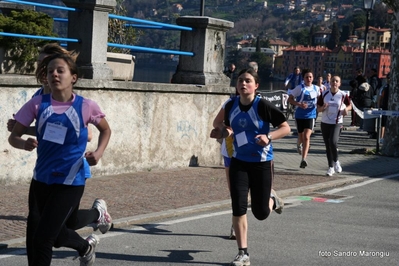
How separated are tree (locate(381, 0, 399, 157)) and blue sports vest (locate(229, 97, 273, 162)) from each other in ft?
38.0

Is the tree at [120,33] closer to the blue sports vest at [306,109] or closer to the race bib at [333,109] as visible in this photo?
the blue sports vest at [306,109]

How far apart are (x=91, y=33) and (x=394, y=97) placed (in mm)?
8682

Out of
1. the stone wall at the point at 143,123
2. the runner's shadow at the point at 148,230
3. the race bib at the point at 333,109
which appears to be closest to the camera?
the runner's shadow at the point at 148,230

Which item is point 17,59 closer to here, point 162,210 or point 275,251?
point 162,210

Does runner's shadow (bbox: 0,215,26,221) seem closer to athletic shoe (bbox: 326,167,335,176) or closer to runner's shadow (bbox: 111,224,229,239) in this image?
runner's shadow (bbox: 111,224,229,239)

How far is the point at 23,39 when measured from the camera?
13.2 metres

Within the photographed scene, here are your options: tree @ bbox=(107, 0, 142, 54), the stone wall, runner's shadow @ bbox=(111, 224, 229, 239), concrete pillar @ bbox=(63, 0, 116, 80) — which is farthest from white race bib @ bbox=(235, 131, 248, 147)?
tree @ bbox=(107, 0, 142, 54)

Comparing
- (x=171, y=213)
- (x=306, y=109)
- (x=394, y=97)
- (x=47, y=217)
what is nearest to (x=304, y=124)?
Result: (x=306, y=109)

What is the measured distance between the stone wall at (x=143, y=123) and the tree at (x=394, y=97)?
5053 millimetres

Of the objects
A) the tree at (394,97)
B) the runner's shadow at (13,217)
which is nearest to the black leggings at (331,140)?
the tree at (394,97)

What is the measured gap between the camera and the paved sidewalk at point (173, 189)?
30.7 feet

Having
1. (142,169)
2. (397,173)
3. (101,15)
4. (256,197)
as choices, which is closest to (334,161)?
(397,173)

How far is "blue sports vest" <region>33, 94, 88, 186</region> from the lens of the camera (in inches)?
233

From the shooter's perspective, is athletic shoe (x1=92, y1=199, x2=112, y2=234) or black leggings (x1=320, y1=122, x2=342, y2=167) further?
black leggings (x1=320, y1=122, x2=342, y2=167)
